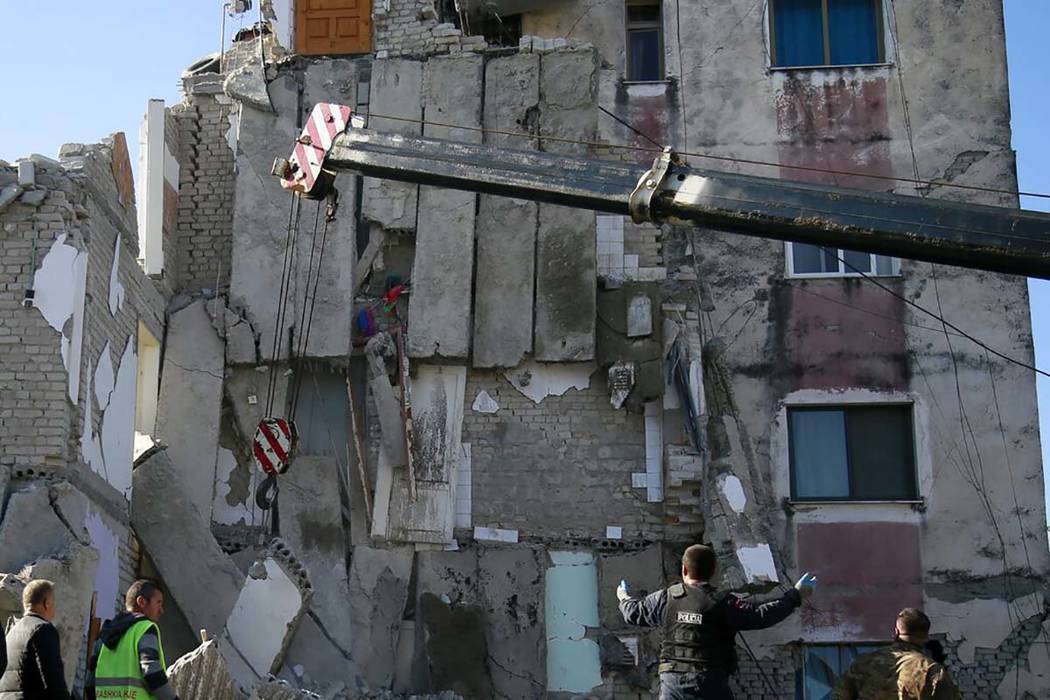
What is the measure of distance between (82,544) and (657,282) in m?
7.40

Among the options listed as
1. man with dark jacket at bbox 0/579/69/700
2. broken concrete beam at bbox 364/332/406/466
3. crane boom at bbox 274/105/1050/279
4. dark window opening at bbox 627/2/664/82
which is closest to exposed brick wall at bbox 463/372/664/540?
broken concrete beam at bbox 364/332/406/466

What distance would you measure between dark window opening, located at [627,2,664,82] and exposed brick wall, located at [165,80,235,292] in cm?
496

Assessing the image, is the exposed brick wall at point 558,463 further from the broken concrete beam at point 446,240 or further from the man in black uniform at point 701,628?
the man in black uniform at point 701,628

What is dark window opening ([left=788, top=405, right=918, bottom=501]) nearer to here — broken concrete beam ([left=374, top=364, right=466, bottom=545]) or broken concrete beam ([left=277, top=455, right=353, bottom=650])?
broken concrete beam ([left=374, top=364, right=466, bottom=545])

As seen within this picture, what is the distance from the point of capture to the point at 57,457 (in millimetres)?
13750

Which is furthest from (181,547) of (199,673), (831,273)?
(831,273)

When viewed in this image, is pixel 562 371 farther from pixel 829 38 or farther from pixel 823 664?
pixel 829 38

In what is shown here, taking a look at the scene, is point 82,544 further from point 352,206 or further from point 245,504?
point 352,206

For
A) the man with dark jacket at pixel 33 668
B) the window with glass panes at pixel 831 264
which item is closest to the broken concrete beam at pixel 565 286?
the window with glass panes at pixel 831 264

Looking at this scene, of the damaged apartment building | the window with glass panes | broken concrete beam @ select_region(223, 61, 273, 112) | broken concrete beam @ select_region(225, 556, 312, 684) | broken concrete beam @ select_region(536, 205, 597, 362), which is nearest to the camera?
broken concrete beam @ select_region(225, 556, 312, 684)

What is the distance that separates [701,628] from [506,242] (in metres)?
9.55

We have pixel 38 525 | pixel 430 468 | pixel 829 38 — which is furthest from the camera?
pixel 829 38

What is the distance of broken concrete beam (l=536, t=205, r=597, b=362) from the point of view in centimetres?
1750

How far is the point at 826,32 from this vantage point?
63.8 feet
